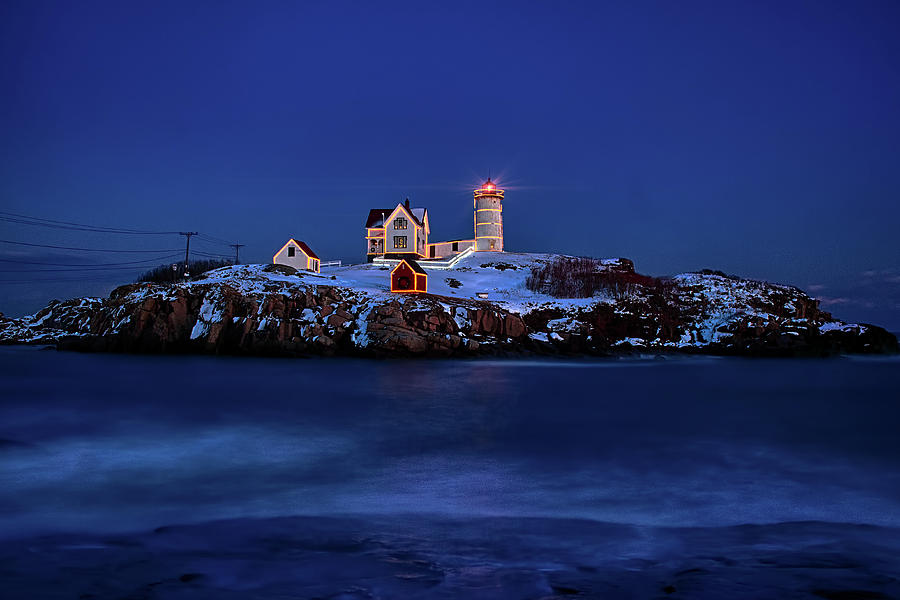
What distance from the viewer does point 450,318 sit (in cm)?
3831

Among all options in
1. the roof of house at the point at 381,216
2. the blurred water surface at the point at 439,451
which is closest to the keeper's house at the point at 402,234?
the roof of house at the point at 381,216

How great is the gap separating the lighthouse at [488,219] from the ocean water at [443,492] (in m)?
52.0

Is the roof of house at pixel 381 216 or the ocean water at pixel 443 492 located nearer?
the ocean water at pixel 443 492

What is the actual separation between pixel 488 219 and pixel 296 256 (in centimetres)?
2510

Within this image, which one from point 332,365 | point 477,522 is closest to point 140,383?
point 332,365

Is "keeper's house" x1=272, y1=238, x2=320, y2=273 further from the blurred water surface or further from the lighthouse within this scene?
the blurred water surface

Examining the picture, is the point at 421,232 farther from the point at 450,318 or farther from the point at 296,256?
the point at 450,318

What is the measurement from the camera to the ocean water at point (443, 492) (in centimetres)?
516

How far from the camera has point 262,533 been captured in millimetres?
6316

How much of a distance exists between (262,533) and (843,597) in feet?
17.6

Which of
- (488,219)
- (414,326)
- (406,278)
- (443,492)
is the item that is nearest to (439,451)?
(443,492)

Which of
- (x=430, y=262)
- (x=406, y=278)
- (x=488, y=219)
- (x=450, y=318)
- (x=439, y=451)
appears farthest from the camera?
(x=488, y=219)

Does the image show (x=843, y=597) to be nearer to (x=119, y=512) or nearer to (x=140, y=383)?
(x=119, y=512)

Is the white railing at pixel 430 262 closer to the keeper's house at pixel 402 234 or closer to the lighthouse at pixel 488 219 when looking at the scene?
the keeper's house at pixel 402 234
